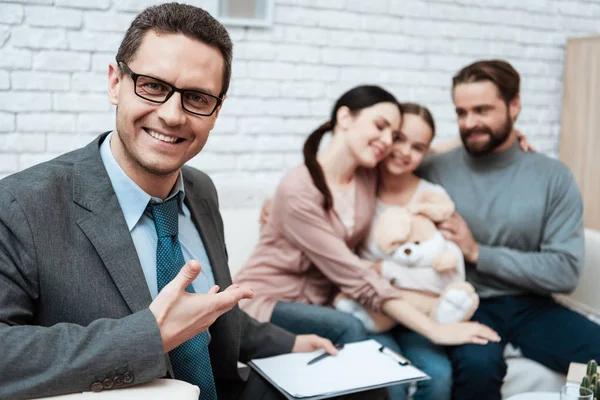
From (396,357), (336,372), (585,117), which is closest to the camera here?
(336,372)

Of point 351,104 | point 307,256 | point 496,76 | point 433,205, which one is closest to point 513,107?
point 496,76

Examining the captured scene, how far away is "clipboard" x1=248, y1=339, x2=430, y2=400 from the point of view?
55.4 inches

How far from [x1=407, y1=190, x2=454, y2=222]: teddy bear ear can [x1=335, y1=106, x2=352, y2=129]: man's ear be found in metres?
0.35

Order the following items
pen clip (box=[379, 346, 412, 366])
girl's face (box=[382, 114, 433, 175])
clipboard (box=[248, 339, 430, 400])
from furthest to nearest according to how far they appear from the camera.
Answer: girl's face (box=[382, 114, 433, 175]) < pen clip (box=[379, 346, 412, 366]) < clipboard (box=[248, 339, 430, 400])

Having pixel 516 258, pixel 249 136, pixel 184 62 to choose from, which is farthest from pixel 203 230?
pixel 249 136

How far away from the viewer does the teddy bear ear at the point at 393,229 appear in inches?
79.6

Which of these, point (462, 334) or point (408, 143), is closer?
point (462, 334)

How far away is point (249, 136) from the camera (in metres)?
2.79

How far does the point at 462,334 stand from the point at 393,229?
0.39m

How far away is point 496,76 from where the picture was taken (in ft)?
7.41

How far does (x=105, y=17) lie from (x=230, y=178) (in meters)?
0.82

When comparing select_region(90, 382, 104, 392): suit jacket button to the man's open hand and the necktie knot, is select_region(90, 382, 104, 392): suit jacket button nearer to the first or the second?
the necktie knot

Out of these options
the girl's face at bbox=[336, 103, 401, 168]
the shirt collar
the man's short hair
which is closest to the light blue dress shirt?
the shirt collar

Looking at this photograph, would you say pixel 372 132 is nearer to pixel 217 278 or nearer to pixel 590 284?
pixel 217 278
